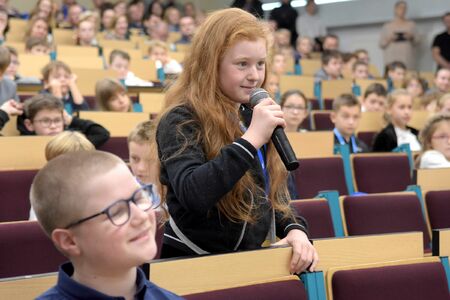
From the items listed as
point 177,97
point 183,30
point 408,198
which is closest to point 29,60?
point 183,30

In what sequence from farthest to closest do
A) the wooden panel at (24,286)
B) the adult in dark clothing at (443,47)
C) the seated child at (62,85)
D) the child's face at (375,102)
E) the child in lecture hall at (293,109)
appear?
the adult in dark clothing at (443,47), the child's face at (375,102), the seated child at (62,85), the child in lecture hall at (293,109), the wooden panel at (24,286)

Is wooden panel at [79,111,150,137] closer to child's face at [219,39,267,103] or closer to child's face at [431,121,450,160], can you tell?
child's face at [431,121,450,160]

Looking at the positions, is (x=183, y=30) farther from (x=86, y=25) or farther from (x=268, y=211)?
(x=268, y=211)

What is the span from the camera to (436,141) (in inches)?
166

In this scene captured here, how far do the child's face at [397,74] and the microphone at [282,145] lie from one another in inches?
286

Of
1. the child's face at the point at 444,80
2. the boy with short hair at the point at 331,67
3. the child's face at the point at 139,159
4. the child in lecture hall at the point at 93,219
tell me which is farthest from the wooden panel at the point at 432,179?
the boy with short hair at the point at 331,67

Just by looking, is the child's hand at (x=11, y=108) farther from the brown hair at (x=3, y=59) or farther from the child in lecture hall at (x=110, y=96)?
the child in lecture hall at (x=110, y=96)

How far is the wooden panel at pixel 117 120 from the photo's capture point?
460 centimetres

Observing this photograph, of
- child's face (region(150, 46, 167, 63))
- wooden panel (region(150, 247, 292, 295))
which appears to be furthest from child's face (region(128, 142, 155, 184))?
child's face (region(150, 46, 167, 63))

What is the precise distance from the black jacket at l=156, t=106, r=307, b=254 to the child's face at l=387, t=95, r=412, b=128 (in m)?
3.62

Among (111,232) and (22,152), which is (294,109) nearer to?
(22,152)

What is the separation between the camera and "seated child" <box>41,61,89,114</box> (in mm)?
5141

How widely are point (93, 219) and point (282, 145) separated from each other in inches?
19.2

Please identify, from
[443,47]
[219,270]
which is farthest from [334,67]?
[219,270]
